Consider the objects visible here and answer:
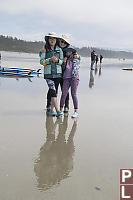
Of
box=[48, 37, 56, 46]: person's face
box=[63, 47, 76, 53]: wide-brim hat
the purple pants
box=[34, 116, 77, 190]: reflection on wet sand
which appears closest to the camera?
box=[34, 116, 77, 190]: reflection on wet sand

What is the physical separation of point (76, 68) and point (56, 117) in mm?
1264

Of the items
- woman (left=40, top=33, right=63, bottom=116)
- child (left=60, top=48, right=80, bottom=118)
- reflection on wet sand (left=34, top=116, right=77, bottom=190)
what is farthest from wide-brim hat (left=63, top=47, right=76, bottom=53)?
reflection on wet sand (left=34, top=116, right=77, bottom=190)

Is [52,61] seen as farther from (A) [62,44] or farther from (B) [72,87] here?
(B) [72,87]

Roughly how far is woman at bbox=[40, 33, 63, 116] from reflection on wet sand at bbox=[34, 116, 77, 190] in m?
1.26

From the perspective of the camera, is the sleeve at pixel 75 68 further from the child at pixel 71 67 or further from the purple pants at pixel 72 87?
the purple pants at pixel 72 87

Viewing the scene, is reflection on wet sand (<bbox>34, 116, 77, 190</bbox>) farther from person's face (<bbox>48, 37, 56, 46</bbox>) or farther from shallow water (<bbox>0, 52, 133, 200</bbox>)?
person's face (<bbox>48, 37, 56, 46</bbox>)

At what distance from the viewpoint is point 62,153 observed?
3.51 meters

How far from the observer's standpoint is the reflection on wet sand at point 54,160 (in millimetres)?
2750

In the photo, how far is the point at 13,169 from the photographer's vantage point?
2922 millimetres

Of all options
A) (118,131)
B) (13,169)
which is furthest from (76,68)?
(13,169)

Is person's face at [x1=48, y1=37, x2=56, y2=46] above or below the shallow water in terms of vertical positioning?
above

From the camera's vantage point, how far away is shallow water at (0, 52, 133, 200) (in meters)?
2.55

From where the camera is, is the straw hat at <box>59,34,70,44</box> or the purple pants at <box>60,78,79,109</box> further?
the purple pants at <box>60,78,79,109</box>

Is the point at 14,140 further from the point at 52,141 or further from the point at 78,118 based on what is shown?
the point at 78,118
